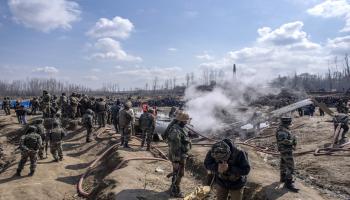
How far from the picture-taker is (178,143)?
765cm

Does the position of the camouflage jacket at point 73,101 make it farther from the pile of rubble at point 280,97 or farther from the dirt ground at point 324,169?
the pile of rubble at point 280,97

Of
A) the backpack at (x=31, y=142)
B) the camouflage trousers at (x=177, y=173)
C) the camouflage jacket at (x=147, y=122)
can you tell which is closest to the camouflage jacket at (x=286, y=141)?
the camouflage trousers at (x=177, y=173)

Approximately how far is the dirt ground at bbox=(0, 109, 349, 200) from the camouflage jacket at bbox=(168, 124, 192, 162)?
44.7 inches

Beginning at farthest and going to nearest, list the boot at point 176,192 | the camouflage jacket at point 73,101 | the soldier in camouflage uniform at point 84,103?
the camouflage jacket at point 73,101
the soldier in camouflage uniform at point 84,103
the boot at point 176,192

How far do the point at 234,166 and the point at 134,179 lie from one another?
4.60 m

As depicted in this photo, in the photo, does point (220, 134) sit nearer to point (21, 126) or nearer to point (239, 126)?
point (239, 126)

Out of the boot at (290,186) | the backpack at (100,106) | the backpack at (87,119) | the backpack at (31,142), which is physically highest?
the backpack at (100,106)

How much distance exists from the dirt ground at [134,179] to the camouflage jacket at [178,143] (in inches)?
44.7

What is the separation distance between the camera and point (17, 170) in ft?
36.8

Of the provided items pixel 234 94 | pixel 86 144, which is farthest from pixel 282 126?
pixel 234 94

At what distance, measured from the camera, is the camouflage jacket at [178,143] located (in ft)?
25.1

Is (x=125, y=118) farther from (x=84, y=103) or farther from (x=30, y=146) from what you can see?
(x=84, y=103)

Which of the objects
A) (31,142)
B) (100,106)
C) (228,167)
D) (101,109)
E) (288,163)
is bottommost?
(288,163)

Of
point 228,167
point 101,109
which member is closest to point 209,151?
point 228,167
